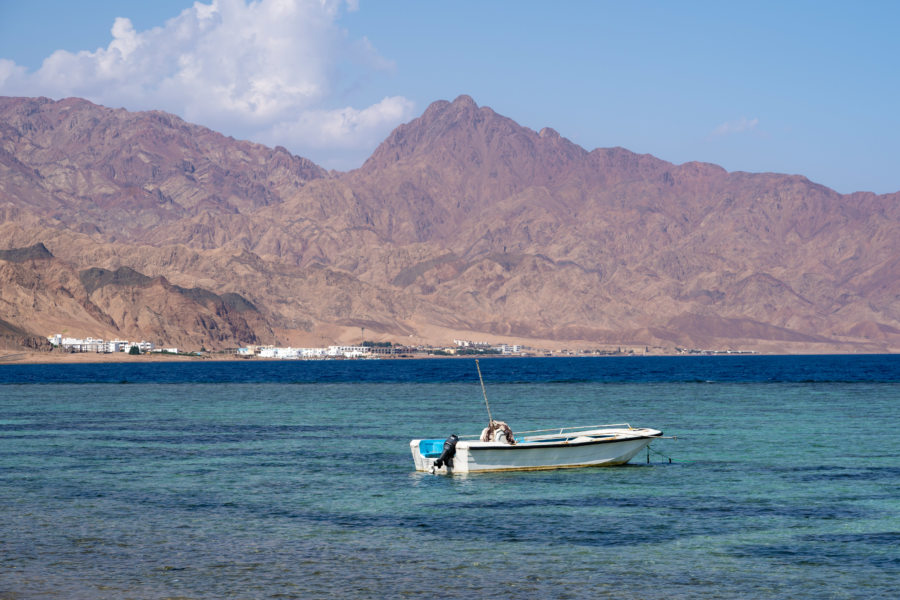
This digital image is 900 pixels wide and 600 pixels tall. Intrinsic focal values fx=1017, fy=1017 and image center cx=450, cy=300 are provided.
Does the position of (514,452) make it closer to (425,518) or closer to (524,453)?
(524,453)

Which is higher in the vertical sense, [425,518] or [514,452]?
[514,452]

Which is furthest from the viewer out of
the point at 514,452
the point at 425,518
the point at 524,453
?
the point at 524,453

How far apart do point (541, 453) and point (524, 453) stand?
3.12 ft

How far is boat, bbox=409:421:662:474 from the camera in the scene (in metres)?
46.1

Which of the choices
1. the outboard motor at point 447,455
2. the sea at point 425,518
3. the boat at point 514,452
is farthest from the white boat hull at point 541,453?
the sea at point 425,518

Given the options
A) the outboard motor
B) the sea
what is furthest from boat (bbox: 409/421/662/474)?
the sea

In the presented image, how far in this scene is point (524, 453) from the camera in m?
46.7

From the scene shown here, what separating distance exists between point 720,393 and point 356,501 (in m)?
100

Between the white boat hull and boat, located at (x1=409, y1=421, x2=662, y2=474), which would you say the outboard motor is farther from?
the white boat hull

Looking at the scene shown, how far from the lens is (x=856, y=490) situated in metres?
41.4

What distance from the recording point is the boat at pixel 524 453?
151 feet

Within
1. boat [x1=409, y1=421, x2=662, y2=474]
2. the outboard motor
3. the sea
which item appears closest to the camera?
the sea

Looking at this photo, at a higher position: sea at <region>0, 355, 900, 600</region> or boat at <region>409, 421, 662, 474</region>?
→ boat at <region>409, 421, 662, 474</region>

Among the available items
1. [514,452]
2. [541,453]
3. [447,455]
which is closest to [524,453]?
[514,452]
